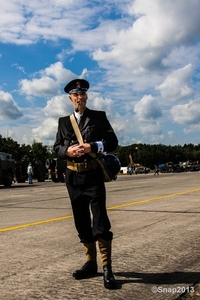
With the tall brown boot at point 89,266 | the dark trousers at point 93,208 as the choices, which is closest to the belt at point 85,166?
the dark trousers at point 93,208

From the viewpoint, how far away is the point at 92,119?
14.6 feet

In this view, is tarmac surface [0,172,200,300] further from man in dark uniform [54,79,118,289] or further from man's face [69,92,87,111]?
man's face [69,92,87,111]

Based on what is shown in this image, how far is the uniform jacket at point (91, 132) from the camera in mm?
4402

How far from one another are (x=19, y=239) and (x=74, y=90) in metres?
3.19

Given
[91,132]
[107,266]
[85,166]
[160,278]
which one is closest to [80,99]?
[91,132]

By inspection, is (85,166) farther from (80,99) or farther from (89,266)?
(89,266)

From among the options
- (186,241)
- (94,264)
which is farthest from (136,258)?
(186,241)

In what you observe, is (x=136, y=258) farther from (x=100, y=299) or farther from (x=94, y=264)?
(x=100, y=299)

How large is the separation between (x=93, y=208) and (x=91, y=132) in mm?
739

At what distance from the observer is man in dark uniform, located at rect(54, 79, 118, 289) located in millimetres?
4324

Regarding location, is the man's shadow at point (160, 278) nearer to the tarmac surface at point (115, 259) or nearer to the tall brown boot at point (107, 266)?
the tarmac surface at point (115, 259)

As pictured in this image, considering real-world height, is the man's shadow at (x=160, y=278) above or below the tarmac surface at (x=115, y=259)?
below

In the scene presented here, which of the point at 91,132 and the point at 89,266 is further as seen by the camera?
the point at 89,266

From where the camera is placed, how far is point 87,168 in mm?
4324
